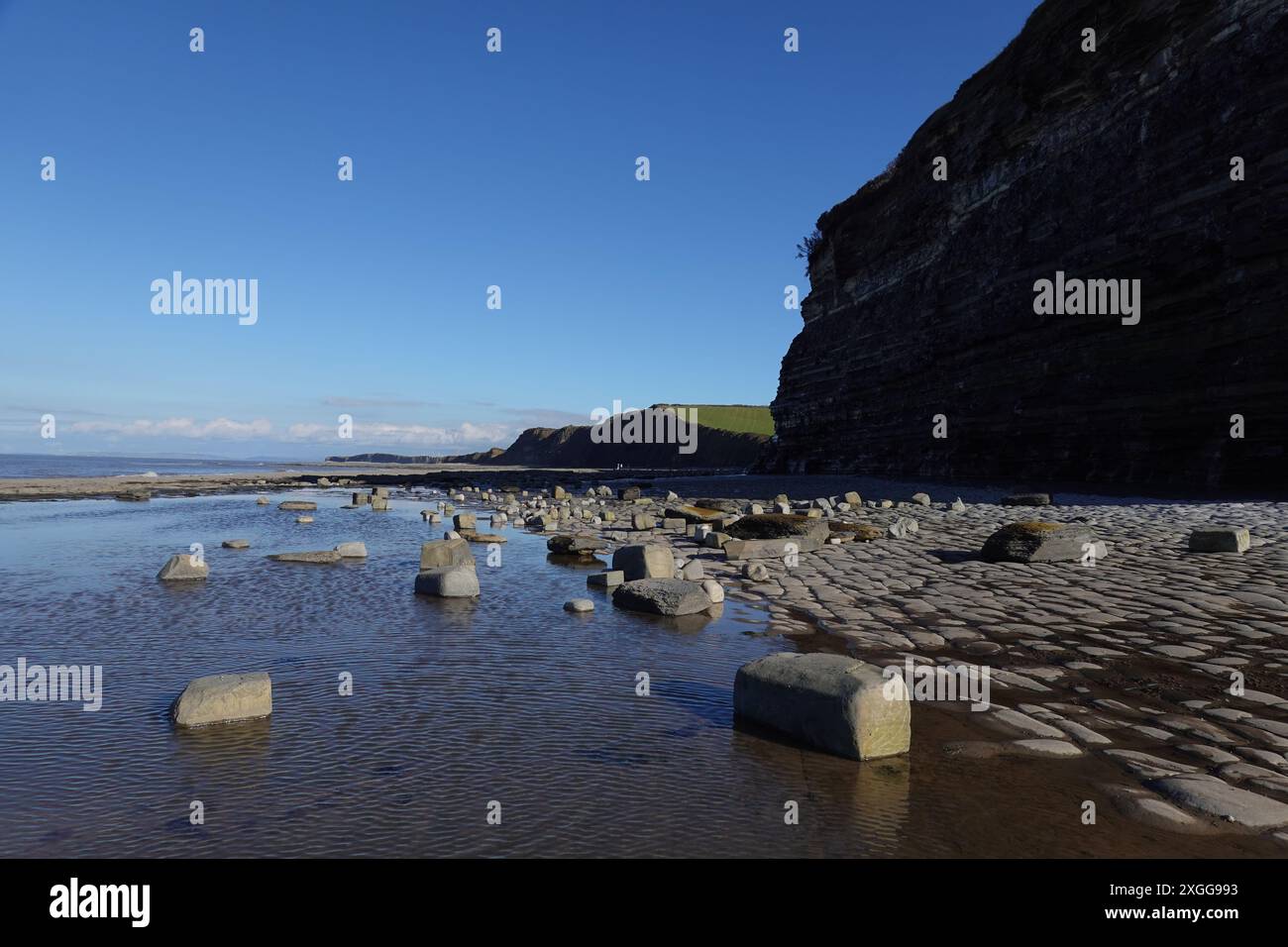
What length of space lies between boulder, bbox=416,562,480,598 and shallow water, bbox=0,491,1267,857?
0.99 m

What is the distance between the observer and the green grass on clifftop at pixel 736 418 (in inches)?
4321

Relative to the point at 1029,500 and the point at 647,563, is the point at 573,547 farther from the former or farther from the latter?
the point at 1029,500

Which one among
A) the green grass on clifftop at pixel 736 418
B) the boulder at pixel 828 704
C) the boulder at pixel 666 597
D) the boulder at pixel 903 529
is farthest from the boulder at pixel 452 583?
the green grass on clifftop at pixel 736 418

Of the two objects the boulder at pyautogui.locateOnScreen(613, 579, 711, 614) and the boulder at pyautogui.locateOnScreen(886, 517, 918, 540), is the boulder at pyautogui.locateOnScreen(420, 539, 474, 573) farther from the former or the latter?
the boulder at pyautogui.locateOnScreen(886, 517, 918, 540)

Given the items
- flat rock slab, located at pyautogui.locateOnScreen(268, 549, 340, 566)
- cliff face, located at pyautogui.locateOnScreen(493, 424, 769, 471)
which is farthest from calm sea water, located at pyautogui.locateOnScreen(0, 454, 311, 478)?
flat rock slab, located at pyautogui.locateOnScreen(268, 549, 340, 566)

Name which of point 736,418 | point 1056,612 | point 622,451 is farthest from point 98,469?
point 1056,612

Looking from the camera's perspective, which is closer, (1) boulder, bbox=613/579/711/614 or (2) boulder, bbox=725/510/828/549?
(1) boulder, bbox=613/579/711/614

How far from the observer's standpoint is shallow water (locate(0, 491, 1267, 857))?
10.8 feet

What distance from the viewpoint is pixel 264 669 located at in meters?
6.07

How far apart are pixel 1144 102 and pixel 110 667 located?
26.8 meters

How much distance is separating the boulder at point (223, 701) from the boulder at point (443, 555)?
19.4 feet

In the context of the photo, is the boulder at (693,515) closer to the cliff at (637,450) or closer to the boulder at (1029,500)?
the boulder at (1029,500)
